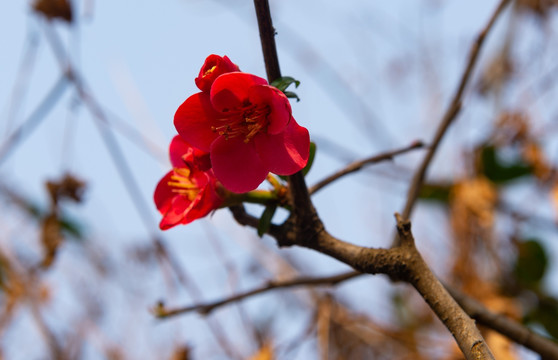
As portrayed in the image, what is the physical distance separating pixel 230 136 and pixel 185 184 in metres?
0.11

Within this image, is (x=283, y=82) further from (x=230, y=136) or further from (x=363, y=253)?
(x=363, y=253)

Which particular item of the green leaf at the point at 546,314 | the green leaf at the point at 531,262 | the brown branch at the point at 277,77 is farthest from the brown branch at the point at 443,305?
the green leaf at the point at 531,262

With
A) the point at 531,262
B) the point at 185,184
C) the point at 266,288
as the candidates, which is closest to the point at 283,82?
the point at 185,184

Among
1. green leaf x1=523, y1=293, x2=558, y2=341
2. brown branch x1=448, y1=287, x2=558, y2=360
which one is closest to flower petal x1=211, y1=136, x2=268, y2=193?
brown branch x1=448, y1=287, x2=558, y2=360

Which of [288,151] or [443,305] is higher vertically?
[288,151]

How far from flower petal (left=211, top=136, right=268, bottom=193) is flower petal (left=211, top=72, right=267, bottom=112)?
0.05m

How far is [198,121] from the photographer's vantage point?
2.09ft

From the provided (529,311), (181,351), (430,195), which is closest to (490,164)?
(430,195)

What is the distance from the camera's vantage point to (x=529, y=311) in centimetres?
169

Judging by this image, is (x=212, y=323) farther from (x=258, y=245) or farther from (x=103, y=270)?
(x=103, y=270)

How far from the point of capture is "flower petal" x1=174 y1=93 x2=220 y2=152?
622mm

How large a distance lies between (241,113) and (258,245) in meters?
1.61

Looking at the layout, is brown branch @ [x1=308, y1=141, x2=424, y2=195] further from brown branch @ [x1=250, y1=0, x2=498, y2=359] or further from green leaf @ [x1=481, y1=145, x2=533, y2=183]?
green leaf @ [x1=481, y1=145, x2=533, y2=183]

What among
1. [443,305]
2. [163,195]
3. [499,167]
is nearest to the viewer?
[443,305]
